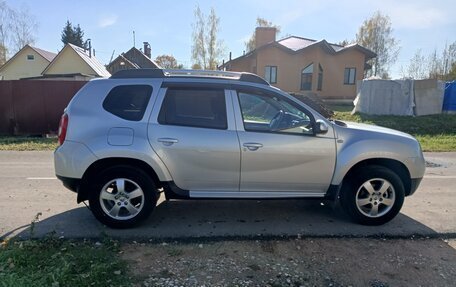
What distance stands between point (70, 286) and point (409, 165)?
398 centimetres

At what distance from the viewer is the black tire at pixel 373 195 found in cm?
416

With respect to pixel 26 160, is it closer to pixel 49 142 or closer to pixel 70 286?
pixel 49 142

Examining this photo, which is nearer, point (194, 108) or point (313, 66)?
point (194, 108)

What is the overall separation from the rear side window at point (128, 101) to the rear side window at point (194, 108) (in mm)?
245

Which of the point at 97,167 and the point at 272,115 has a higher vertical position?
the point at 272,115

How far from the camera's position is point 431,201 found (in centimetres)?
525

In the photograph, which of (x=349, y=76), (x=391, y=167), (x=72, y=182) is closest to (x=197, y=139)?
(x=72, y=182)

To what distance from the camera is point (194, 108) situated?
4.10m

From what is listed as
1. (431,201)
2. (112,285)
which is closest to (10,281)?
(112,285)

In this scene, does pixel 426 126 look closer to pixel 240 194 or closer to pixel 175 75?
pixel 240 194

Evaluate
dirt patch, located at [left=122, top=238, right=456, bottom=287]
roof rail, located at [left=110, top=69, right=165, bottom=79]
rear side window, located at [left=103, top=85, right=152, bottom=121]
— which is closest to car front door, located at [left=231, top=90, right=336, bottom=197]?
dirt patch, located at [left=122, top=238, right=456, bottom=287]

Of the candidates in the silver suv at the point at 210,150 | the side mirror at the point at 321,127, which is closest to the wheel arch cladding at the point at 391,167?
the silver suv at the point at 210,150

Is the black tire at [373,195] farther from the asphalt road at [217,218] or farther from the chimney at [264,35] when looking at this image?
the chimney at [264,35]

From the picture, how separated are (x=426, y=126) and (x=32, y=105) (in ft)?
52.5
